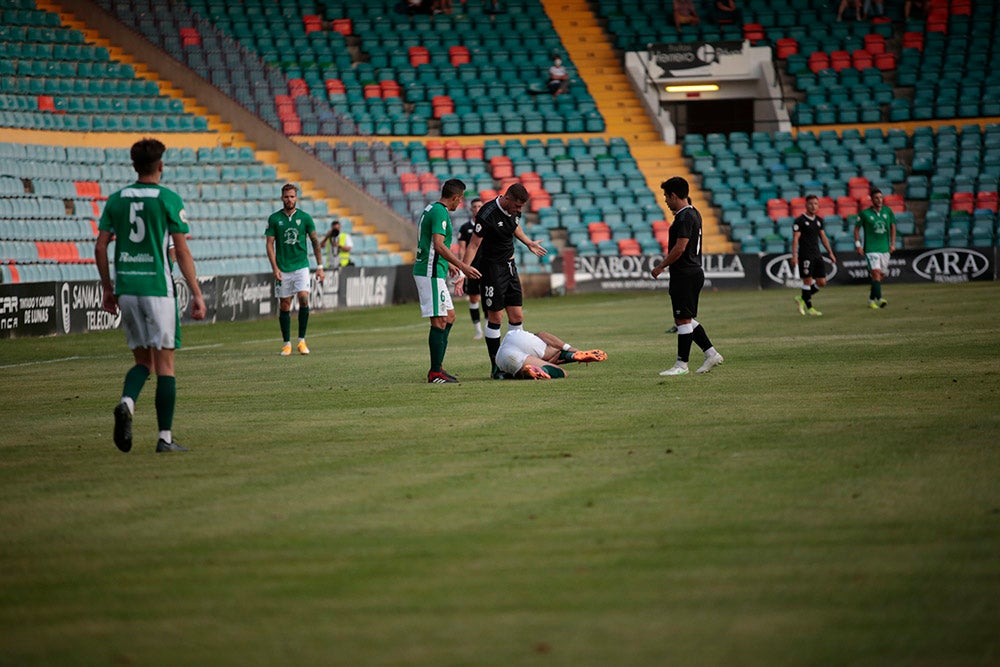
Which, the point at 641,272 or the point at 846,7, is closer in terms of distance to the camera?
the point at 641,272

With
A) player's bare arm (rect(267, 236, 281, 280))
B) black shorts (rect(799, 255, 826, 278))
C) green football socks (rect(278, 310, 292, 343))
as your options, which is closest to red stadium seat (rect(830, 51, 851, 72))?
black shorts (rect(799, 255, 826, 278))

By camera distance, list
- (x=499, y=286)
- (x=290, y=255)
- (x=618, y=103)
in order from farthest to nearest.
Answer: (x=618, y=103)
(x=290, y=255)
(x=499, y=286)

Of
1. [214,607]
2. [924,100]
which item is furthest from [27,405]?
[924,100]

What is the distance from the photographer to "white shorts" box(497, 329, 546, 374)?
1415cm

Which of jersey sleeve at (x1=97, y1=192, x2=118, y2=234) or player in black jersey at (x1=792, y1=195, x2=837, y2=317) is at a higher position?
jersey sleeve at (x1=97, y1=192, x2=118, y2=234)

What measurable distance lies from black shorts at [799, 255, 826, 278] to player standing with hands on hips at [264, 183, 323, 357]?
9.43 m

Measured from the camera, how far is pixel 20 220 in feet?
88.5

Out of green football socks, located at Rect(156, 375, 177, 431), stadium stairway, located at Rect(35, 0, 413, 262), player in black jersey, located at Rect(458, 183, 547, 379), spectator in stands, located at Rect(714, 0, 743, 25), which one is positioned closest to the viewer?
green football socks, located at Rect(156, 375, 177, 431)

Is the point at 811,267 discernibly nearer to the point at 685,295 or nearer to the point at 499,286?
the point at 685,295

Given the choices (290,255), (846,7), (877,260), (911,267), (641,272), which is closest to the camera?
(290,255)

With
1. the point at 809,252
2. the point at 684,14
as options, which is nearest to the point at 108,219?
the point at 809,252

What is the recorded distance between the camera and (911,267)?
37531 mm

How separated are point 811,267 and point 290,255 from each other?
398 inches

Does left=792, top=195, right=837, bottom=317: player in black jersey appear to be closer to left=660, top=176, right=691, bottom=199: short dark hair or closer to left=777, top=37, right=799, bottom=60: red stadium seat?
left=660, top=176, right=691, bottom=199: short dark hair
